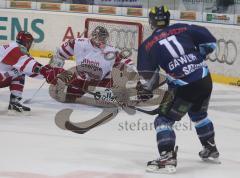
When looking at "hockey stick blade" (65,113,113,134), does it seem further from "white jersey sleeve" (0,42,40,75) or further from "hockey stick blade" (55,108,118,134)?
"white jersey sleeve" (0,42,40,75)

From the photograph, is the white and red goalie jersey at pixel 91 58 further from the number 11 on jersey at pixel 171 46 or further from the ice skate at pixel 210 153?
the number 11 on jersey at pixel 171 46

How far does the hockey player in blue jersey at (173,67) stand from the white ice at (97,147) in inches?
9.5

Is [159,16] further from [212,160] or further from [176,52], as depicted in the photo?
[212,160]

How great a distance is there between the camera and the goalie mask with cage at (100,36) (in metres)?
7.39

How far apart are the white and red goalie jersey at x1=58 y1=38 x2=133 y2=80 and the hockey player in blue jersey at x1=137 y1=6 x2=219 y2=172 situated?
→ 117 inches

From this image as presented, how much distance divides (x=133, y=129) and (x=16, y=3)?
637 cm

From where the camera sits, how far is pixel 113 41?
1065 centimetres

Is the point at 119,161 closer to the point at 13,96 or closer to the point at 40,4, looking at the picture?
the point at 13,96

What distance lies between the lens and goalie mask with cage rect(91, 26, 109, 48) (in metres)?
7.39

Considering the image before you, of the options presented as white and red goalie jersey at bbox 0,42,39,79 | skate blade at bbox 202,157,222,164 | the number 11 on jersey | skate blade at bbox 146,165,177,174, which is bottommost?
skate blade at bbox 202,157,222,164

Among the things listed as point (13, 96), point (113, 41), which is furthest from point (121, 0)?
point (13, 96)

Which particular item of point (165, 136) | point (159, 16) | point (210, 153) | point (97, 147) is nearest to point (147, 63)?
point (159, 16)

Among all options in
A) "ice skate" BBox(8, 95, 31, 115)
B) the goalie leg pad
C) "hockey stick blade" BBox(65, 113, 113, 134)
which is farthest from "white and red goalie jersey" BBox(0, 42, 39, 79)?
the goalie leg pad

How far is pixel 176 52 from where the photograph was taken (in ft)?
15.0
